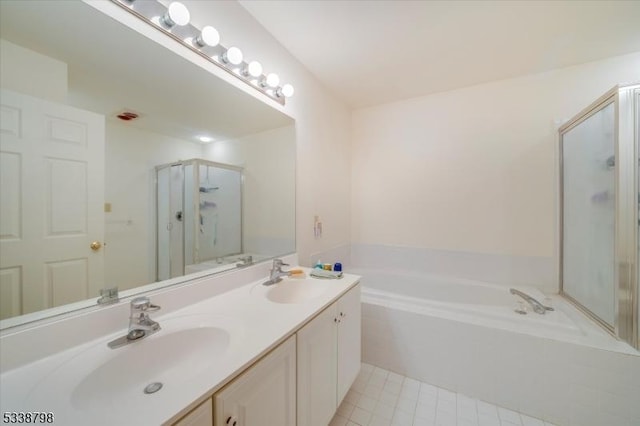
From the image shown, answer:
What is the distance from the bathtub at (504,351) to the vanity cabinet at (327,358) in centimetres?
41

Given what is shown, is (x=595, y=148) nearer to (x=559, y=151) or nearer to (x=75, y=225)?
(x=559, y=151)

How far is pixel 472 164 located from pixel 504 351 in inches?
60.1

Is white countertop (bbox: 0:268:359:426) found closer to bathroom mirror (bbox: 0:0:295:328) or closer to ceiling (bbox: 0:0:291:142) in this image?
bathroom mirror (bbox: 0:0:295:328)

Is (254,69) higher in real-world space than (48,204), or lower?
higher

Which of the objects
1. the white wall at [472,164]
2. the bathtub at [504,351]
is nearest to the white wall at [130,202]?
the bathtub at [504,351]

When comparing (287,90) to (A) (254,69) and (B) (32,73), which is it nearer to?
Result: (A) (254,69)

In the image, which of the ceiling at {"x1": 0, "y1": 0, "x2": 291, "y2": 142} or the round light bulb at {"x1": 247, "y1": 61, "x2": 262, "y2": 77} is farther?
the round light bulb at {"x1": 247, "y1": 61, "x2": 262, "y2": 77}

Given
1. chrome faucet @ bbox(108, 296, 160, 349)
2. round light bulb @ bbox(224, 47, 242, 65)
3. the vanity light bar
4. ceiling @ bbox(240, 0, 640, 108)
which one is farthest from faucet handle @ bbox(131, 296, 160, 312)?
ceiling @ bbox(240, 0, 640, 108)

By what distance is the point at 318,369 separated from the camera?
102cm

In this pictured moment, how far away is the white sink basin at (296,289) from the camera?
51.6 inches

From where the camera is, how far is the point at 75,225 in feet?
2.56

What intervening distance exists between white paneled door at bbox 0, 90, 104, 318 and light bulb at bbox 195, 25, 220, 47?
0.56 m

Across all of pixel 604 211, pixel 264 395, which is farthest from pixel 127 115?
pixel 604 211

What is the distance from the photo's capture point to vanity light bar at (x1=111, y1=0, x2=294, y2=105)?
0.89 meters
